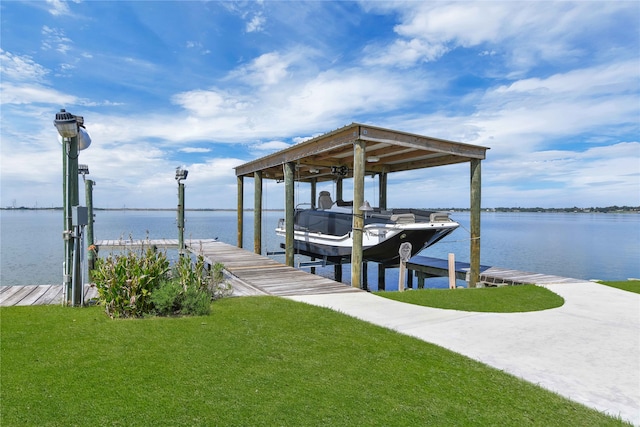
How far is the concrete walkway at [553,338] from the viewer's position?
3434 mm

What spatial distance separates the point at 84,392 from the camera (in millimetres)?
2912

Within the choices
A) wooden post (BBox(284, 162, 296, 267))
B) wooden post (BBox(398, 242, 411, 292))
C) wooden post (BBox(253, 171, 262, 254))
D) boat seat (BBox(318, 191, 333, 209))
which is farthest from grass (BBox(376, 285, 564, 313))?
wooden post (BBox(253, 171, 262, 254))

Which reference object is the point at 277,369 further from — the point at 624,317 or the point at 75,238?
the point at 624,317

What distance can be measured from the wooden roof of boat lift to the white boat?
1.58 meters

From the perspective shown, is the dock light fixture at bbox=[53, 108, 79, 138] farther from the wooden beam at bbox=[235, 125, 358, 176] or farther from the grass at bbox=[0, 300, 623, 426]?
the wooden beam at bbox=[235, 125, 358, 176]

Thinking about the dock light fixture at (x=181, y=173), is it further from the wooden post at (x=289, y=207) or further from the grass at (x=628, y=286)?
the grass at (x=628, y=286)

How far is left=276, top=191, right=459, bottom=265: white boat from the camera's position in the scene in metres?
10.0

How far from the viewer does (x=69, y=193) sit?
221 inches

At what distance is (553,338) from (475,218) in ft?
18.2

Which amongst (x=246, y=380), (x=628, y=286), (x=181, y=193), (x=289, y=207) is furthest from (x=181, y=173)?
(x=628, y=286)

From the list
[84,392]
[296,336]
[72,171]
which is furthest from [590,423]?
[72,171]

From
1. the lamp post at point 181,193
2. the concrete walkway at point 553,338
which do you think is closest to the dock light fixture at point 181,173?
the lamp post at point 181,193

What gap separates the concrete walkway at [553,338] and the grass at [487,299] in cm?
28

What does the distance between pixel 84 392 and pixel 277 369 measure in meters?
1.52
